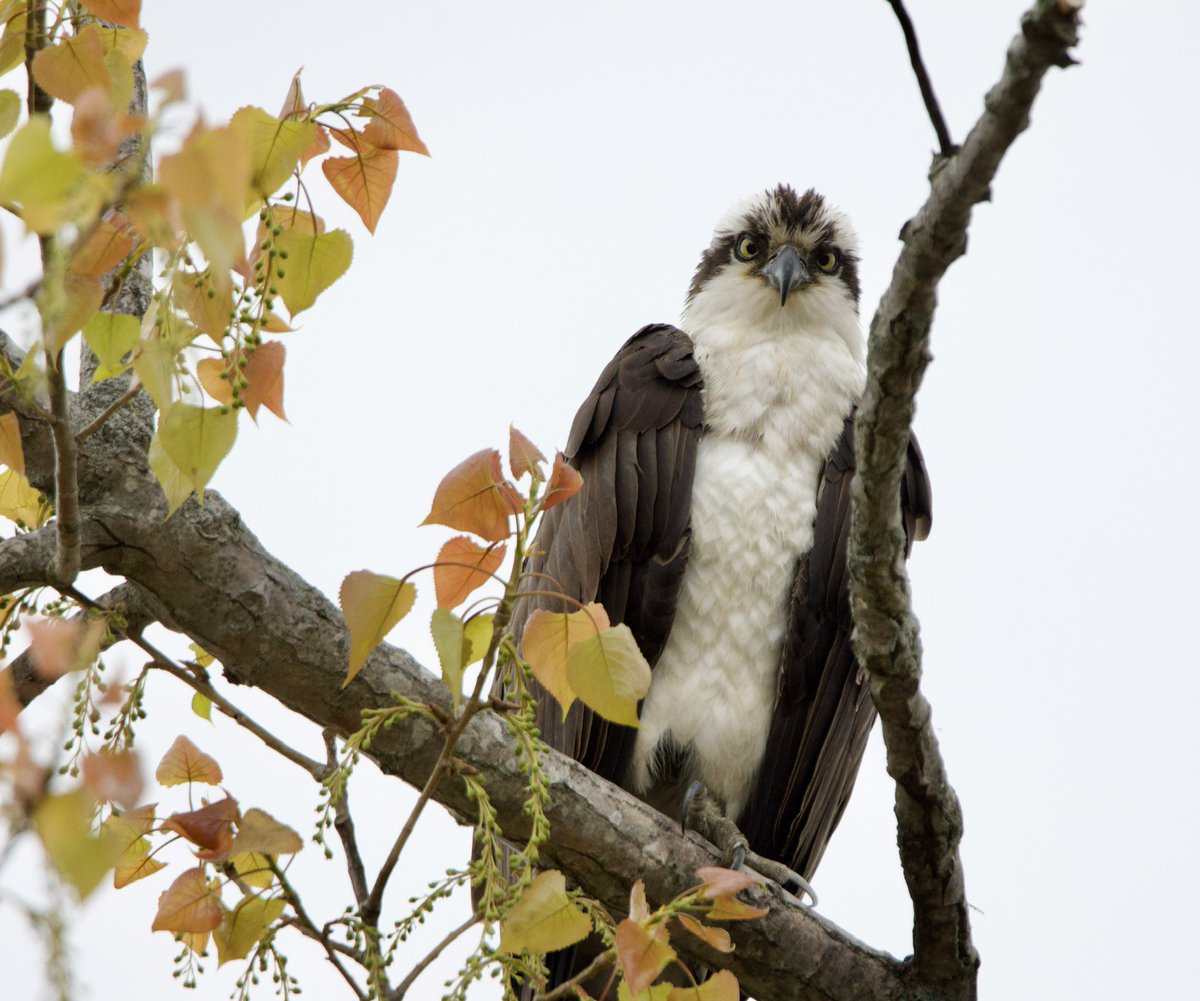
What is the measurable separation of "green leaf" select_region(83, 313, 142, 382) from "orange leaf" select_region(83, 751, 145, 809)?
2.77ft

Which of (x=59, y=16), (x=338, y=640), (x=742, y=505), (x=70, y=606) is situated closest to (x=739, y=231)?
(x=742, y=505)

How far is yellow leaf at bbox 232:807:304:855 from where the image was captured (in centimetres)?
205

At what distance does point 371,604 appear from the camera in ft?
6.87

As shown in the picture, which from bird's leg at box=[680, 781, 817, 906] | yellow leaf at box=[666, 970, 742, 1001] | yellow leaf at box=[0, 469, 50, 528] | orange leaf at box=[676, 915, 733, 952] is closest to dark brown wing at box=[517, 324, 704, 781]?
bird's leg at box=[680, 781, 817, 906]

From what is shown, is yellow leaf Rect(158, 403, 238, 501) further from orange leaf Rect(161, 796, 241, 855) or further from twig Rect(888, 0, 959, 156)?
twig Rect(888, 0, 959, 156)

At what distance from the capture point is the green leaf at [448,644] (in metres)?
2.01

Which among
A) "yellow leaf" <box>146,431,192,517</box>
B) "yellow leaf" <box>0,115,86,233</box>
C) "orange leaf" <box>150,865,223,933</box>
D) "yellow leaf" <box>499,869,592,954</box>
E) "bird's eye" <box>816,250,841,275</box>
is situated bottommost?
"orange leaf" <box>150,865,223,933</box>

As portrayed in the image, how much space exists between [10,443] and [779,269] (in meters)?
3.23

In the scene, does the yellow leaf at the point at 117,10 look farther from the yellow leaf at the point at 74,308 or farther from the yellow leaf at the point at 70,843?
the yellow leaf at the point at 70,843

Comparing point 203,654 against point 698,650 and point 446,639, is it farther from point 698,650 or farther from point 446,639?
point 698,650

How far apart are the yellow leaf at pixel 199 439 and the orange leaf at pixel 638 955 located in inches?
36.9

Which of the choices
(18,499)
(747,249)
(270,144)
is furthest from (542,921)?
(747,249)

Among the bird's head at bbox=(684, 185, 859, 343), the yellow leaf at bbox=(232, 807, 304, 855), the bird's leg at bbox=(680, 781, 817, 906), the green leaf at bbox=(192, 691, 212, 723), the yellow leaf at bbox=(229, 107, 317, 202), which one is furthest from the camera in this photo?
the bird's head at bbox=(684, 185, 859, 343)

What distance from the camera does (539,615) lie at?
7.61ft
